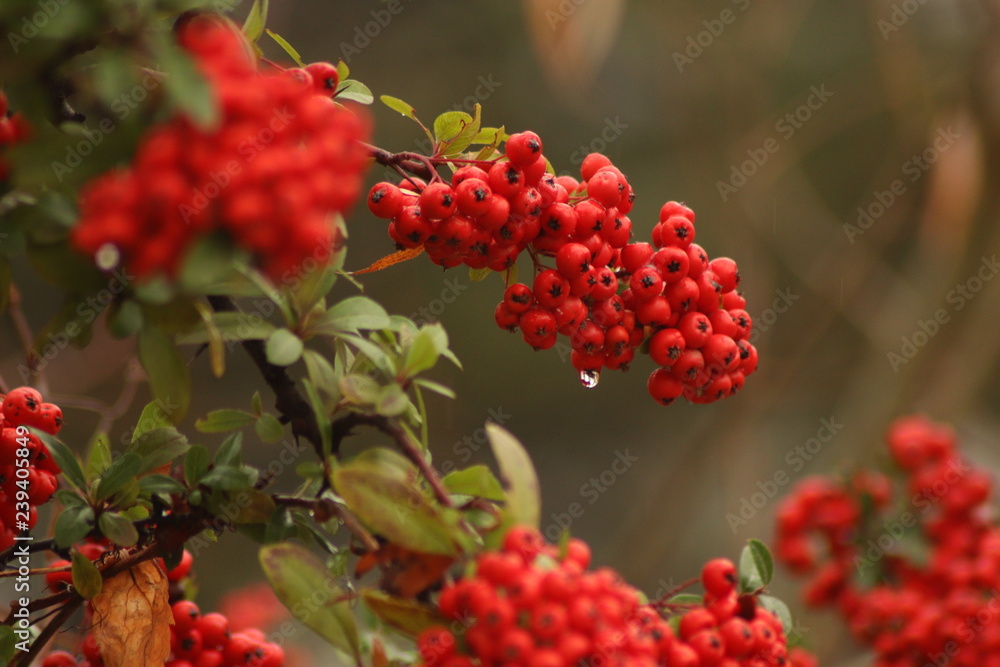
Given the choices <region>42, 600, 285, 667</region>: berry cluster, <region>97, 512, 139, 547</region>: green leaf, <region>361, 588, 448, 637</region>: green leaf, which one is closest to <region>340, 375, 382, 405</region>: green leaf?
<region>361, 588, 448, 637</region>: green leaf

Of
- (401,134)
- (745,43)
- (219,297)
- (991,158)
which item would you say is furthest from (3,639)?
(745,43)

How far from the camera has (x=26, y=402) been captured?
0.77 m

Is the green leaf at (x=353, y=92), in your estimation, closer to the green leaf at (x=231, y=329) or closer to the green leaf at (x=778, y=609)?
the green leaf at (x=231, y=329)

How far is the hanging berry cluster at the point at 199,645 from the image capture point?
788mm

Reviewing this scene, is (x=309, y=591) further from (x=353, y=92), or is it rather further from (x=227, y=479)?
(x=353, y=92)

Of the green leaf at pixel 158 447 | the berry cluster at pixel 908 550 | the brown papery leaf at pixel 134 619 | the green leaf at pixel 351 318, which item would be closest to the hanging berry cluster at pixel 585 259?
the green leaf at pixel 351 318

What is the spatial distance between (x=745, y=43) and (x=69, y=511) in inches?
130

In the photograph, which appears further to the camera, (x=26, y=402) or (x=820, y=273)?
(x=820, y=273)

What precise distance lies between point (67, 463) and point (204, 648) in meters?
0.22

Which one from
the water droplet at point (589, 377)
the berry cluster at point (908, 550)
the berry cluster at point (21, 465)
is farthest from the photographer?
the berry cluster at point (908, 550)

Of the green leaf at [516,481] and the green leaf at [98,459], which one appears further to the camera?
the green leaf at [98,459]

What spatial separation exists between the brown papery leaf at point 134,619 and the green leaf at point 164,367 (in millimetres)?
230

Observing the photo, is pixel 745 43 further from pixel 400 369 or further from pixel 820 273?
pixel 400 369

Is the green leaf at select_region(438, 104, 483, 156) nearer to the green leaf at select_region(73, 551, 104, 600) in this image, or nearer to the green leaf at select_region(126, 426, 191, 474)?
the green leaf at select_region(126, 426, 191, 474)
